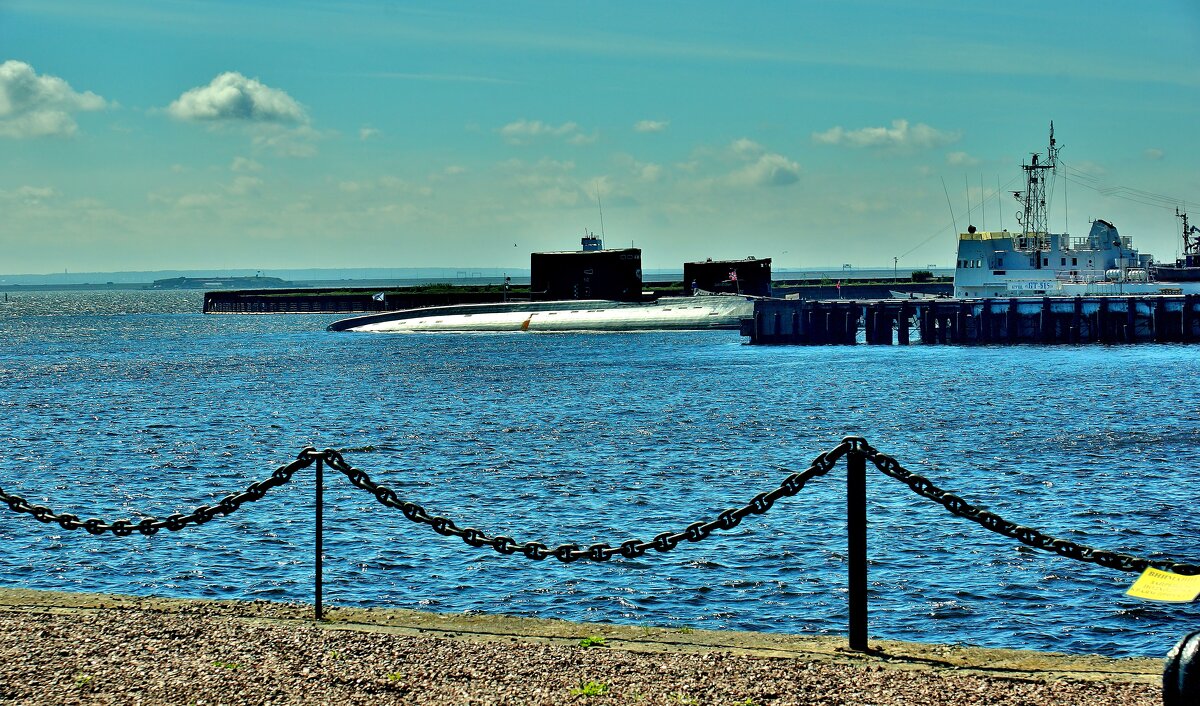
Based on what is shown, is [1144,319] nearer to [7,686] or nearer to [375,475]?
[375,475]

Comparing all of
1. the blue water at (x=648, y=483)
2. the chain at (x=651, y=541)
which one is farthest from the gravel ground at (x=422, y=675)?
the blue water at (x=648, y=483)

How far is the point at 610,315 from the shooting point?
8788 centimetres

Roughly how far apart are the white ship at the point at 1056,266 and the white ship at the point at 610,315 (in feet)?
58.0

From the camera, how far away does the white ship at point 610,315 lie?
87250mm

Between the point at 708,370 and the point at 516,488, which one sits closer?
the point at 516,488

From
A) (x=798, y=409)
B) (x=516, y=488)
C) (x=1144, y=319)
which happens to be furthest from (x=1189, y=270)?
(x=516, y=488)

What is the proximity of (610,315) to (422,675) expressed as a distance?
80006mm

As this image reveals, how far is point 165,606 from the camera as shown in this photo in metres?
9.84

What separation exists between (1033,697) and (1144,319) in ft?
227

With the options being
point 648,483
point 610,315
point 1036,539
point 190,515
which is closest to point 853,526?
point 1036,539

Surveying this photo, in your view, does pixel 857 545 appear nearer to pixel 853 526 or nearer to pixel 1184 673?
pixel 853 526

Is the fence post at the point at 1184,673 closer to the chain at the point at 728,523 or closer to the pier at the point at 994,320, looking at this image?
the chain at the point at 728,523

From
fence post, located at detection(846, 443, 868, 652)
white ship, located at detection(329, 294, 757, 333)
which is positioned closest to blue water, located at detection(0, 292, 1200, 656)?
fence post, located at detection(846, 443, 868, 652)

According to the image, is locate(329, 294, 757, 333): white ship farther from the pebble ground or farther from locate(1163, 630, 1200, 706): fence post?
locate(1163, 630, 1200, 706): fence post
